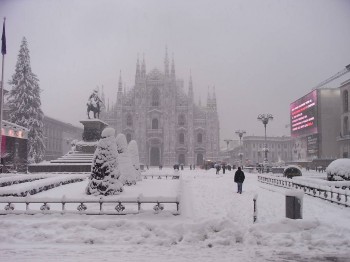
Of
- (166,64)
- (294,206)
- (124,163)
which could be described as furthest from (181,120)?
(294,206)

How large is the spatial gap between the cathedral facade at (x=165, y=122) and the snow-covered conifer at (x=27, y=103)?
104 ft

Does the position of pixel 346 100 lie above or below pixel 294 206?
above

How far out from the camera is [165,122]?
7812 centimetres

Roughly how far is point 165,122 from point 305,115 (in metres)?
28.4

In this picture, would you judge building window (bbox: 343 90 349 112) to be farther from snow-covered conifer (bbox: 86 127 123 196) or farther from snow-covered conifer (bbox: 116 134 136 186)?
snow-covered conifer (bbox: 86 127 123 196)

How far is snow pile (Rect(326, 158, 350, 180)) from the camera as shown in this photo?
1931 cm

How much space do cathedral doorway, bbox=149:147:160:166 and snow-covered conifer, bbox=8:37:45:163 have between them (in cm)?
3400

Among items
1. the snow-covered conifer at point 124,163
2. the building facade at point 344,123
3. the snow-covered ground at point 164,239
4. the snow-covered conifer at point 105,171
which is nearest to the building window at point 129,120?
the building facade at point 344,123

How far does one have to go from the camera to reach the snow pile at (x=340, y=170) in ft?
63.4

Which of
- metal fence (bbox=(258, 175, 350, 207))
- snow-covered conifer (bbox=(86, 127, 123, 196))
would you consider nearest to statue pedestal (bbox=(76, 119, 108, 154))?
metal fence (bbox=(258, 175, 350, 207))

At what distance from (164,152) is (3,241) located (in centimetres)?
6892

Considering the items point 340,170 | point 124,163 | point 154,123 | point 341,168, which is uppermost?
point 154,123

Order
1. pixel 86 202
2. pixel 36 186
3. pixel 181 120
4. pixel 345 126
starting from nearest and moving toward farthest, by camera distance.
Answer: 1. pixel 86 202
2. pixel 36 186
3. pixel 345 126
4. pixel 181 120

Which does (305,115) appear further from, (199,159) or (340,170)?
(340,170)
